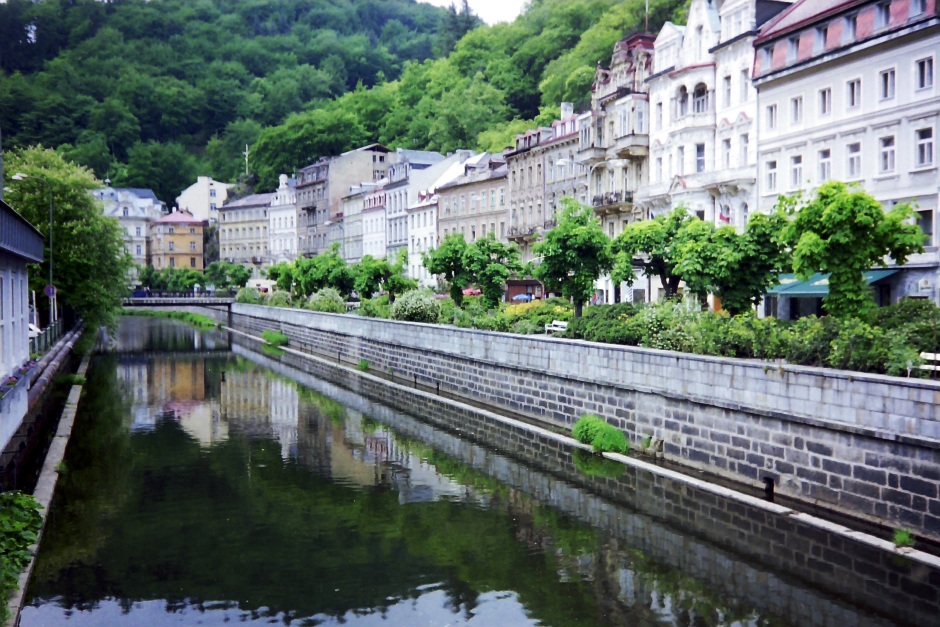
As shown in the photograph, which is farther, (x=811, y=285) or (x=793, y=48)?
(x=793, y=48)

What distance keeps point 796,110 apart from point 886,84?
4.86m

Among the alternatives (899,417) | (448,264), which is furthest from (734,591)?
(448,264)

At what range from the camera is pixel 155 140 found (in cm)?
15612

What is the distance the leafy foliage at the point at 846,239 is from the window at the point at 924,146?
1086 cm

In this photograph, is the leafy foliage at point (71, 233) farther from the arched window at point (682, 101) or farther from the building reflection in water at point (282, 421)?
the arched window at point (682, 101)

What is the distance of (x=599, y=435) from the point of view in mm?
23625

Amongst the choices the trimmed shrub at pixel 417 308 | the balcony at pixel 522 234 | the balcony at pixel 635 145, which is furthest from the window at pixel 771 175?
the balcony at pixel 522 234

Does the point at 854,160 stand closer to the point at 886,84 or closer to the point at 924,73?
the point at 886,84

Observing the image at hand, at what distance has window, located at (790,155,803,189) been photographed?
121 feet

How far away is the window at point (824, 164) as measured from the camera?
3511cm

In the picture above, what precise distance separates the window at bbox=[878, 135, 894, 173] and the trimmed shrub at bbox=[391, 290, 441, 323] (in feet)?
63.1

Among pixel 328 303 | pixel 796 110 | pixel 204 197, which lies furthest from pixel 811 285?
pixel 204 197

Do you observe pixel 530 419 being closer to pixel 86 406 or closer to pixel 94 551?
pixel 94 551

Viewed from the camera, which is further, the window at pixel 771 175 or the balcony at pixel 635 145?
the balcony at pixel 635 145
